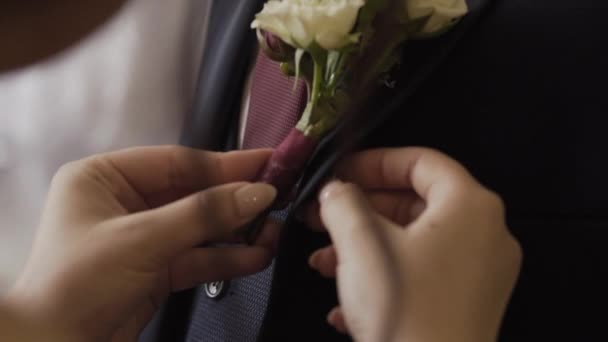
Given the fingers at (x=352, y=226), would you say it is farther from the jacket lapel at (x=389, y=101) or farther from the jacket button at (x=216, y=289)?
the jacket button at (x=216, y=289)

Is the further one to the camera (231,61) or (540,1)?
(231,61)

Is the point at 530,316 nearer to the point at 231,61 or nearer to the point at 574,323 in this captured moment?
the point at 574,323

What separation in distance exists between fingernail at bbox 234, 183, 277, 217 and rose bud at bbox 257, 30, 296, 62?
0.10 meters

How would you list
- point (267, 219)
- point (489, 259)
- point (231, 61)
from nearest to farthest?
1. point (489, 259)
2. point (267, 219)
3. point (231, 61)

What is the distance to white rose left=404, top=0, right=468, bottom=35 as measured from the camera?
0.43m

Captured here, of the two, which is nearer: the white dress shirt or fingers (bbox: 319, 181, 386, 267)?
fingers (bbox: 319, 181, 386, 267)

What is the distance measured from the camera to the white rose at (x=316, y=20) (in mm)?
403

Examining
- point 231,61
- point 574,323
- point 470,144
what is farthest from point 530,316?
point 231,61

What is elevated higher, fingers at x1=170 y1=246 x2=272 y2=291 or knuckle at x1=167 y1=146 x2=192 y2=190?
knuckle at x1=167 y1=146 x2=192 y2=190

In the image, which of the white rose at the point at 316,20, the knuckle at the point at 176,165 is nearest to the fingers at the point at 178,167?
the knuckle at the point at 176,165

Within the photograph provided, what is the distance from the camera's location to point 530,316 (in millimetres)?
482

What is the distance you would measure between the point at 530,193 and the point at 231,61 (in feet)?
0.96

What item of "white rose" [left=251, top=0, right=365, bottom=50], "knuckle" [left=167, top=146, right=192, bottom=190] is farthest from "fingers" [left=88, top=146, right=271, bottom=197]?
"white rose" [left=251, top=0, right=365, bottom=50]

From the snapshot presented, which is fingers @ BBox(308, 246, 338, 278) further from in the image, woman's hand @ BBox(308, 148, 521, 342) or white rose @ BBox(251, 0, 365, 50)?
white rose @ BBox(251, 0, 365, 50)
